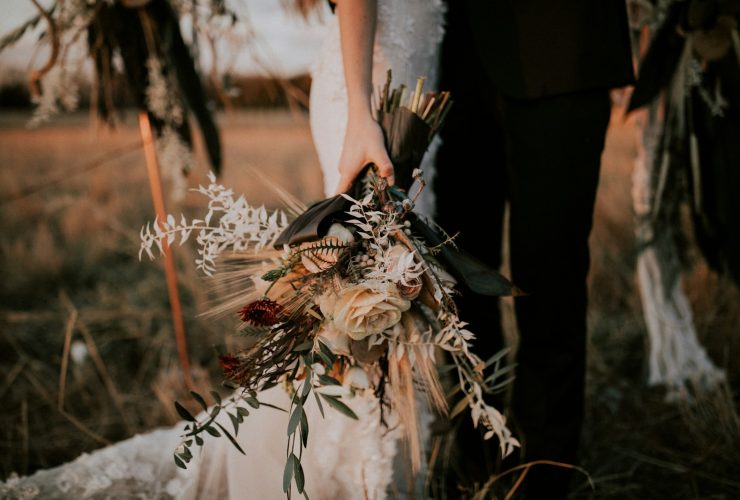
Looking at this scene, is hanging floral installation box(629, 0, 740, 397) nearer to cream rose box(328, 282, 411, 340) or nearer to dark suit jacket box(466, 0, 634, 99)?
dark suit jacket box(466, 0, 634, 99)

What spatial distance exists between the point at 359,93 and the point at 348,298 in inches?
17.4

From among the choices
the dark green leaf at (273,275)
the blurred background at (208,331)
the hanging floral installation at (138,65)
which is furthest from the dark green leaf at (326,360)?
the hanging floral installation at (138,65)

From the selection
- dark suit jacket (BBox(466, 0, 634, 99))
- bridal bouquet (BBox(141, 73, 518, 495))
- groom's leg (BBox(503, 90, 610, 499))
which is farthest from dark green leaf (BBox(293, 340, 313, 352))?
dark suit jacket (BBox(466, 0, 634, 99))

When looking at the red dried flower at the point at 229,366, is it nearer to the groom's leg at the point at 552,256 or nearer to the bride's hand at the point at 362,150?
the bride's hand at the point at 362,150

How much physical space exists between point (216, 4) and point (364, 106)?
1.08 metres

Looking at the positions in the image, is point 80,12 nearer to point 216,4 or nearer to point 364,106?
point 216,4

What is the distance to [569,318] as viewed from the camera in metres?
1.24

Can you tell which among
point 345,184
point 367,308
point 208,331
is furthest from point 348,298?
point 208,331

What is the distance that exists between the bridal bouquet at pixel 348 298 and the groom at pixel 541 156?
290 millimetres

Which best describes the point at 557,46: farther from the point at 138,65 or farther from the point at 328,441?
the point at 138,65

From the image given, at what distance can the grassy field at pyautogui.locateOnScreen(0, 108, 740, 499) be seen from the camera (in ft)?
5.77

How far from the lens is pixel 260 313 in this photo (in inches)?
33.5

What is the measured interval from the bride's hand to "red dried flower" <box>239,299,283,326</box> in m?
0.29

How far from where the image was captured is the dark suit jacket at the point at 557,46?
1118 mm
